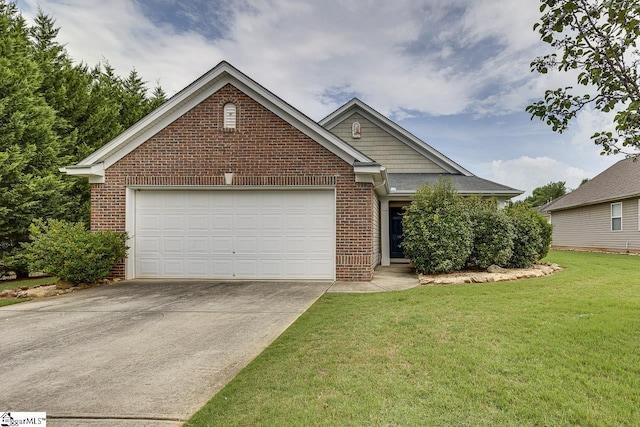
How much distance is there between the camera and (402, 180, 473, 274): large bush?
367 inches

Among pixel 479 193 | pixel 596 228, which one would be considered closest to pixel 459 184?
pixel 479 193

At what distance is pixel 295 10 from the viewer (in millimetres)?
11617

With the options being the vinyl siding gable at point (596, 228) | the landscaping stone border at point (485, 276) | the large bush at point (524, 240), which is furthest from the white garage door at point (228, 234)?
the vinyl siding gable at point (596, 228)

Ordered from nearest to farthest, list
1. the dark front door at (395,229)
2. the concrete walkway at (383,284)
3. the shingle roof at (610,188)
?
1. the concrete walkway at (383,284)
2. the dark front door at (395,229)
3. the shingle roof at (610,188)

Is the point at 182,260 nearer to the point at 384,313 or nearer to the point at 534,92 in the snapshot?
the point at 384,313

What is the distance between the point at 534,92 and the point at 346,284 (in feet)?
41.2

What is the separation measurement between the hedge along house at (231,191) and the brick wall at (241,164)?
0.03 metres

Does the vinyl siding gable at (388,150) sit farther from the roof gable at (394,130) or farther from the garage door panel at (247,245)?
the garage door panel at (247,245)

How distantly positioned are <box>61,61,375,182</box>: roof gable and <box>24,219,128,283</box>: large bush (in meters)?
1.88

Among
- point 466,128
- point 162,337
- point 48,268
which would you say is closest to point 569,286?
point 162,337

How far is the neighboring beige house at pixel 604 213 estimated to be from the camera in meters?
17.2

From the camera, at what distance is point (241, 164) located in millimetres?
9508

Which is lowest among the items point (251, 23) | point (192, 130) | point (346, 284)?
point (346, 284)

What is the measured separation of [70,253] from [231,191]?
396 centimetres
